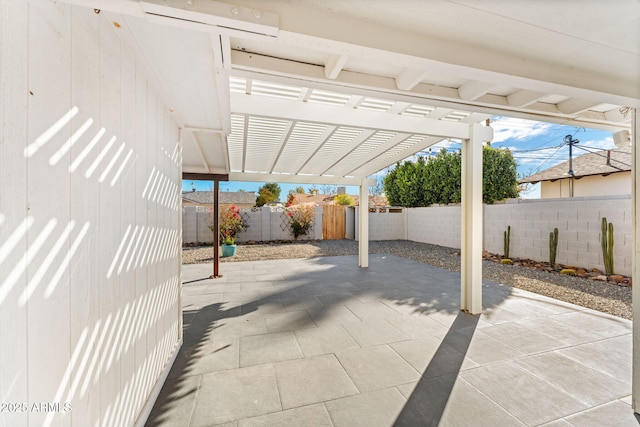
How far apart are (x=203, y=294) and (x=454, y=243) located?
8.25 meters

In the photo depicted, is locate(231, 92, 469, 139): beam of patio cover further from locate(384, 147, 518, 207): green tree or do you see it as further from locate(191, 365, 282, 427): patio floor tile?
locate(384, 147, 518, 207): green tree

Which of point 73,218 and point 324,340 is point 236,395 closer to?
point 324,340

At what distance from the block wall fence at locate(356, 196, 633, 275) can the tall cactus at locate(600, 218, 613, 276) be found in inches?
3.2

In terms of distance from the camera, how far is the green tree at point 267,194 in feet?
74.1

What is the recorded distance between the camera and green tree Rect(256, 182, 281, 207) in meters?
22.6

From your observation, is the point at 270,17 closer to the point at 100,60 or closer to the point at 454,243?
the point at 100,60

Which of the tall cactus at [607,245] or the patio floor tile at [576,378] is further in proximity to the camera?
the tall cactus at [607,245]

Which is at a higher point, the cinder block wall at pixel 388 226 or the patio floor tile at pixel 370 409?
the cinder block wall at pixel 388 226

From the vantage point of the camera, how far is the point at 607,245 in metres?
4.84

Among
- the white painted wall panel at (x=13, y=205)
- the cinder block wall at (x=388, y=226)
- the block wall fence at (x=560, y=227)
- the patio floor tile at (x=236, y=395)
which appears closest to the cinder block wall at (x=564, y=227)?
the block wall fence at (x=560, y=227)

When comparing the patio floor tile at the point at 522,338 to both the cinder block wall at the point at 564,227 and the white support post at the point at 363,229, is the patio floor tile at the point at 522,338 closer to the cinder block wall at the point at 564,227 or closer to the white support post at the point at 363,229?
the white support post at the point at 363,229

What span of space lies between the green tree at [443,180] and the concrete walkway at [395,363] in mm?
5727

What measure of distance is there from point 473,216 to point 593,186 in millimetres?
11501

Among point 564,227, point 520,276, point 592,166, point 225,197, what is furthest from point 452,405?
point 225,197
